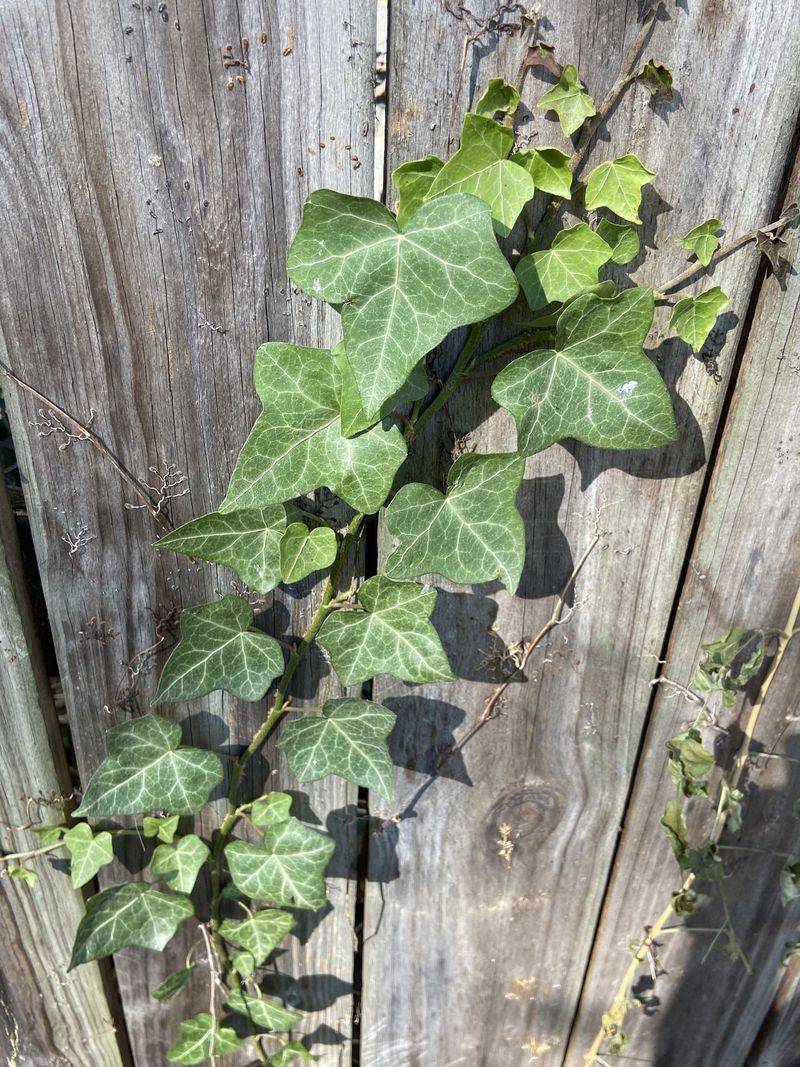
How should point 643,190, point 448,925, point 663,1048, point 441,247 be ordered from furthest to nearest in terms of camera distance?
point 663,1048 < point 448,925 < point 643,190 < point 441,247

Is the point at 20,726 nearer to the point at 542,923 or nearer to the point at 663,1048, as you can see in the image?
the point at 542,923

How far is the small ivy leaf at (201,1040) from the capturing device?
1196mm

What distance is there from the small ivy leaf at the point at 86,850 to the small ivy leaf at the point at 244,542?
1.47 ft

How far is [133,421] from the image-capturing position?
2.98 ft

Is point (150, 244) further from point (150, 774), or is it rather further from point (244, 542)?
point (150, 774)

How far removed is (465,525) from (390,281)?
0.28 meters

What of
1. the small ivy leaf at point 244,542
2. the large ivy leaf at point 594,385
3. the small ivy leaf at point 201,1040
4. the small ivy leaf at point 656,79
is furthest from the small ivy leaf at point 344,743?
the small ivy leaf at point 656,79

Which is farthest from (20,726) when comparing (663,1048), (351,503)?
(663,1048)

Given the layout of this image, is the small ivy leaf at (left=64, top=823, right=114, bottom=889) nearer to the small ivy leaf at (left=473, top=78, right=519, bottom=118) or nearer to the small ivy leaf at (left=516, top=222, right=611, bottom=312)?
the small ivy leaf at (left=516, top=222, right=611, bottom=312)

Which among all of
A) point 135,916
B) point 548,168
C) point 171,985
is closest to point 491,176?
point 548,168

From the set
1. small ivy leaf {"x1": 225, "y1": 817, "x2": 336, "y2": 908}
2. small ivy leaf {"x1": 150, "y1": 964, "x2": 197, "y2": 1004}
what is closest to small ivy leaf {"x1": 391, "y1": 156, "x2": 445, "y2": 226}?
small ivy leaf {"x1": 225, "y1": 817, "x2": 336, "y2": 908}

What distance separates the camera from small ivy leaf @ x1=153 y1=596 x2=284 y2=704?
3.13 feet

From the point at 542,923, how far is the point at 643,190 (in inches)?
44.6

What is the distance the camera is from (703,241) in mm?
830
